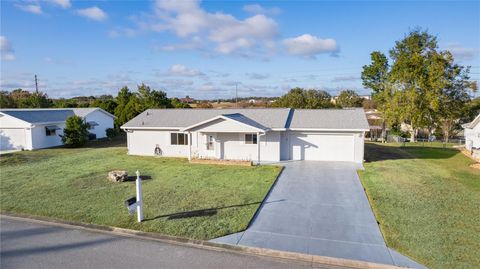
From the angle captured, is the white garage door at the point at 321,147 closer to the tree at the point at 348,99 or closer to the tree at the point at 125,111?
the tree at the point at 125,111

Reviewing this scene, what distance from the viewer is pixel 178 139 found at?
2048cm

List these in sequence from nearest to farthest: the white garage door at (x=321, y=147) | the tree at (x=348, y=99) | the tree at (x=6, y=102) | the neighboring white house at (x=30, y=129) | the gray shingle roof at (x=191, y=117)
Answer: the white garage door at (x=321, y=147) < the gray shingle roof at (x=191, y=117) < the neighboring white house at (x=30, y=129) < the tree at (x=6, y=102) < the tree at (x=348, y=99)

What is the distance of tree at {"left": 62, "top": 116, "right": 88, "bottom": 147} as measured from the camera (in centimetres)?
2606

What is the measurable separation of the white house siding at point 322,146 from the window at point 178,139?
682cm

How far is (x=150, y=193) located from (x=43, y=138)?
20459mm

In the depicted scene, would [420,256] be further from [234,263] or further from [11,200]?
[11,200]

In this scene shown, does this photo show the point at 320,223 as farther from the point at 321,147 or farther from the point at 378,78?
the point at 378,78

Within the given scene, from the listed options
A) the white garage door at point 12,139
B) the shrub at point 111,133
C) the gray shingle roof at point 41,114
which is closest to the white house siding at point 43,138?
the gray shingle roof at point 41,114

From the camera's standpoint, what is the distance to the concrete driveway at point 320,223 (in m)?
7.23

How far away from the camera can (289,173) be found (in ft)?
50.0

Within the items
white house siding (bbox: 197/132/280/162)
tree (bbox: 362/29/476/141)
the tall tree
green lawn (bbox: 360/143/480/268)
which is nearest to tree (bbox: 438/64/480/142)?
tree (bbox: 362/29/476/141)

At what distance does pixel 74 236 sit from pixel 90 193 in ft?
13.2

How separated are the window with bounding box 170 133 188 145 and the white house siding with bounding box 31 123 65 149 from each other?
44.3 ft

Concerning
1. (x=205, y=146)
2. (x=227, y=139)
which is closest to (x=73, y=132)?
(x=205, y=146)
